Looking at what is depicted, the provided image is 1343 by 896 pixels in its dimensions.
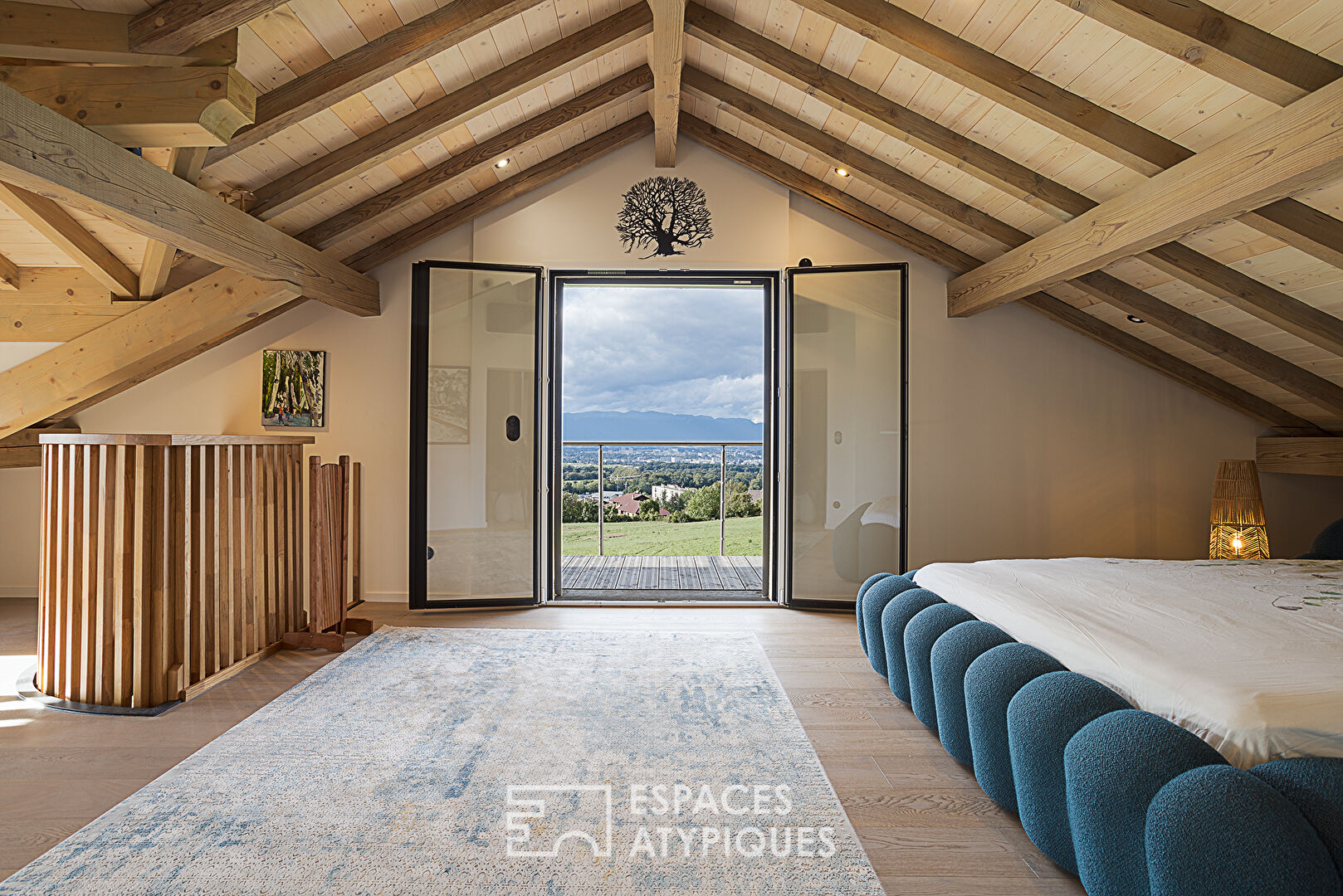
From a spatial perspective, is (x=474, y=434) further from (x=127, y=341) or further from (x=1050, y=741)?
(x=1050, y=741)

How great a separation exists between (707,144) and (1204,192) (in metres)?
2.90

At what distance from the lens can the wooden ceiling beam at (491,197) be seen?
450 cm

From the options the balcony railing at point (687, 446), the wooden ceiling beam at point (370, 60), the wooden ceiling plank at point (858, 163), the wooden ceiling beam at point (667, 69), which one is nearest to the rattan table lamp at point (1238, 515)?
the wooden ceiling plank at point (858, 163)

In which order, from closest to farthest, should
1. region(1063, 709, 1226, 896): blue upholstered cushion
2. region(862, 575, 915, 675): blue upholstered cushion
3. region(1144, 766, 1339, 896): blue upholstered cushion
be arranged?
1. region(1144, 766, 1339, 896): blue upholstered cushion
2. region(1063, 709, 1226, 896): blue upholstered cushion
3. region(862, 575, 915, 675): blue upholstered cushion

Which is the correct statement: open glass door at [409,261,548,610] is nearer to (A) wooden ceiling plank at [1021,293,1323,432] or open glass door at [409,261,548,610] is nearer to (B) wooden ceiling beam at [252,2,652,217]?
(B) wooden ceiling beam at [252,2,652,217]

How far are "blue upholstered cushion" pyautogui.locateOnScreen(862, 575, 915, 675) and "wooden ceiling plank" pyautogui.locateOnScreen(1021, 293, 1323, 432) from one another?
2.22 m

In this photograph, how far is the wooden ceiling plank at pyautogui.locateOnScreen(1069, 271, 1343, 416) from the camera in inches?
147

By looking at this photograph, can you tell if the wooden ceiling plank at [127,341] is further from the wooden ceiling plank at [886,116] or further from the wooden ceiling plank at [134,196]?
the wooden ceiling plank at [886,116]

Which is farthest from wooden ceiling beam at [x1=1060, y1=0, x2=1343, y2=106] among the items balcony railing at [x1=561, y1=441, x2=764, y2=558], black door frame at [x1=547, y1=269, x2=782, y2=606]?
balcony railing at [x1=561, y1=441, x2=764, y2=558]

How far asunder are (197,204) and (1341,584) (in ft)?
14.6

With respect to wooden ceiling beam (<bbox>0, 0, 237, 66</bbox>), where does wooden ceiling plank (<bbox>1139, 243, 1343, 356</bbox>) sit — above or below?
below

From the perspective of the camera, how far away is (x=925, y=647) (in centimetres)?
253

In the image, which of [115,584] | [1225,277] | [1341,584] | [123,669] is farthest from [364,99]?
[1341,584]

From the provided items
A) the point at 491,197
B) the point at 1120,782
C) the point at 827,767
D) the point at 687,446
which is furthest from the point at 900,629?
the point at 687,446
